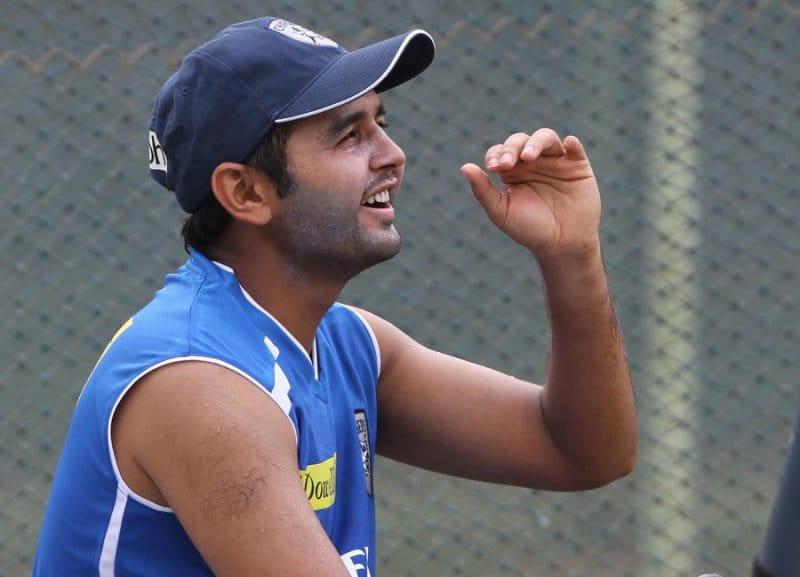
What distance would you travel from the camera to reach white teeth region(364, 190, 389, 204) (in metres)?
2.29

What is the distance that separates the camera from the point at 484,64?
4.08m

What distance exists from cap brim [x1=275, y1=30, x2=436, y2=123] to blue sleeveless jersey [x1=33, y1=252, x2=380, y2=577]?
1.01 ft

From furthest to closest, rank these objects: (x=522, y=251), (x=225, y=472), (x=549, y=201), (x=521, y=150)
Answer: (x=522, y=251) < (x=549, y=201) < (x=521, y=150) < (x=225, y=472)

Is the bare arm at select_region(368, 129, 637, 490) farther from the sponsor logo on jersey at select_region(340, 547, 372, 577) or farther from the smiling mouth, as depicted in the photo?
the sponsor logo on jersey at select_region(340, 547, 372, 577)

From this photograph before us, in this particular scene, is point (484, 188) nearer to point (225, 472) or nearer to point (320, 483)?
point (320, 483)

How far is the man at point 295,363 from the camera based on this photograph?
76.2 inches

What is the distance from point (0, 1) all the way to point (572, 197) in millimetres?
2054

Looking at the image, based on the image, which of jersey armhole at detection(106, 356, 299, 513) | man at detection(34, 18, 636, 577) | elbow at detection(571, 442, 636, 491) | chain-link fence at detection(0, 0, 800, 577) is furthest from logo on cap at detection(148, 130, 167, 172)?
chain-link fence at detection(0, 0, 800, 577)

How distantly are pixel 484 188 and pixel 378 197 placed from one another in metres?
0.20

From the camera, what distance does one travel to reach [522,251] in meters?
4.16

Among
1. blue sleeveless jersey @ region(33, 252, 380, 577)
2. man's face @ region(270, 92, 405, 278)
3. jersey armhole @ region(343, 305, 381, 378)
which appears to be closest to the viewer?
blue sleeveless jersey @ region(33, 252, 380, 577)

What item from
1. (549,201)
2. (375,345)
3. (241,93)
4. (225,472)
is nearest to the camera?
(225,472)

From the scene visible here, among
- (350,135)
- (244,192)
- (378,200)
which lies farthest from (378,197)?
(244,192)

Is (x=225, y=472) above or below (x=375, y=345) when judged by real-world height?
above
